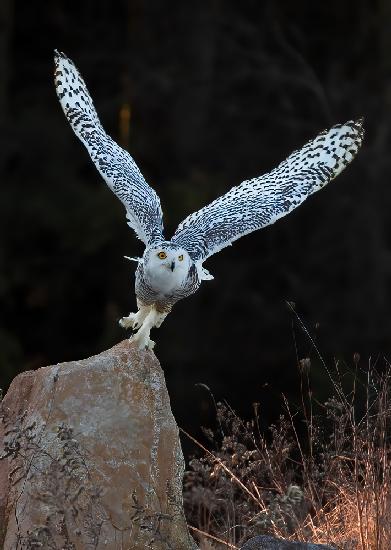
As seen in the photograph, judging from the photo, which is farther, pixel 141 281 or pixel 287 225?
pixel 287 225

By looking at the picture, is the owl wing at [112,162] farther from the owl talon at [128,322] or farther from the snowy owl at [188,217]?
the owl talon at [128,322]

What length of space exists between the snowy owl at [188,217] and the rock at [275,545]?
122 centimetres

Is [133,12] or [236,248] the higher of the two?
[133,12]

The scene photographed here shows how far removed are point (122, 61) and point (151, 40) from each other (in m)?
0.43

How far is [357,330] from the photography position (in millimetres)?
13914

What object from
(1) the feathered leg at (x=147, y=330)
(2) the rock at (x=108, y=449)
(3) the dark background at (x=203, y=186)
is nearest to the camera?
(2) the rock at (x=108, y=449)

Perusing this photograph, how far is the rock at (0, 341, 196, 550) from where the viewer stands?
5449 millimetres

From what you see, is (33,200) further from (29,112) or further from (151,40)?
(151,40)

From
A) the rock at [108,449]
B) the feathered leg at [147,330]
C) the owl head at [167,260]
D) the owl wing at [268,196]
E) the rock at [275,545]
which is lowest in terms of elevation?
the rock at [275,545]

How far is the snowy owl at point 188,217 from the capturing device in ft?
20.5

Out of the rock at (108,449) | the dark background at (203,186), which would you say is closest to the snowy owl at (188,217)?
the rock at (108,449)

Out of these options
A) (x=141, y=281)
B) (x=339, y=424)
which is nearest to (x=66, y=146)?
(x=141, y=281)

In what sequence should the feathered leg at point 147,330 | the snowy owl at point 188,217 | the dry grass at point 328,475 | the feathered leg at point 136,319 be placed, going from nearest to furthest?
the dry grass at point 328,475 → the feathered leg at point 147,330 → the snowy owl at point 188,217 → the feathered leg at point 136,319

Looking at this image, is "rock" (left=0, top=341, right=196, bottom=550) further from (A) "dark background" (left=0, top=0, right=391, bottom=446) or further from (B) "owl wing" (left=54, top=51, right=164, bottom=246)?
(A) "dark background" (left=0, top=0, right=391, bottom=446)
